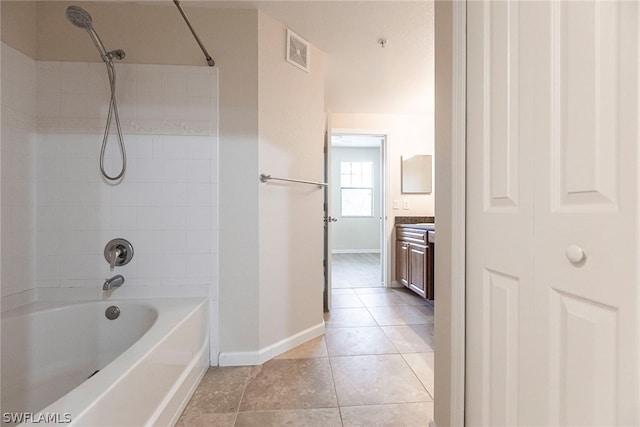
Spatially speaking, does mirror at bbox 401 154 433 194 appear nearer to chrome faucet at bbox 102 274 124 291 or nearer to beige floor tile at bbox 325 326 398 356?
beige floor tile at bbox 325 326 398 356

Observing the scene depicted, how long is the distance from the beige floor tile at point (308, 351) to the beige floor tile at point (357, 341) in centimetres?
5

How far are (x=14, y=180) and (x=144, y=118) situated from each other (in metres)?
0.75

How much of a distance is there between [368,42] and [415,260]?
2.09 m

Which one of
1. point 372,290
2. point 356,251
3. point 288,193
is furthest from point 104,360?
point 356,251

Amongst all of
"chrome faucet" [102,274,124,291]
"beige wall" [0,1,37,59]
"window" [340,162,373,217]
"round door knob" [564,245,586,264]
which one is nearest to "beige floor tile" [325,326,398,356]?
"chrome faucet" [102,274,124,291]

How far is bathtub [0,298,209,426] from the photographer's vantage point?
908mm

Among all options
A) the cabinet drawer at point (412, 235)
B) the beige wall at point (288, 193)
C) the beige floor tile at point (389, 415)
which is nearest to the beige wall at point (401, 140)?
the cabinet drawer at point (412, 235)

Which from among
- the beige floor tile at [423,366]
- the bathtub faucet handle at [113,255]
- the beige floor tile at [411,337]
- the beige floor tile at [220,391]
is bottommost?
the beige floor tile at [220,391]

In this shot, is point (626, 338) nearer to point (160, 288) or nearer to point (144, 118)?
point (160, 288)

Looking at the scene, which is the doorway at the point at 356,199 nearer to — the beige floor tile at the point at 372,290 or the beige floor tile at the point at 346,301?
the beige floor tile at the point at 372,290

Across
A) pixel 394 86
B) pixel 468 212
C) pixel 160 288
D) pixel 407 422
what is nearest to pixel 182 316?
pixel 160 288

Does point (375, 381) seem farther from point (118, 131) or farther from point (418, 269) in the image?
point (118, 131)

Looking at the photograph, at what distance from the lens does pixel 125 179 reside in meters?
1.72

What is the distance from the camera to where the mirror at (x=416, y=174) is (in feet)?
11.9
